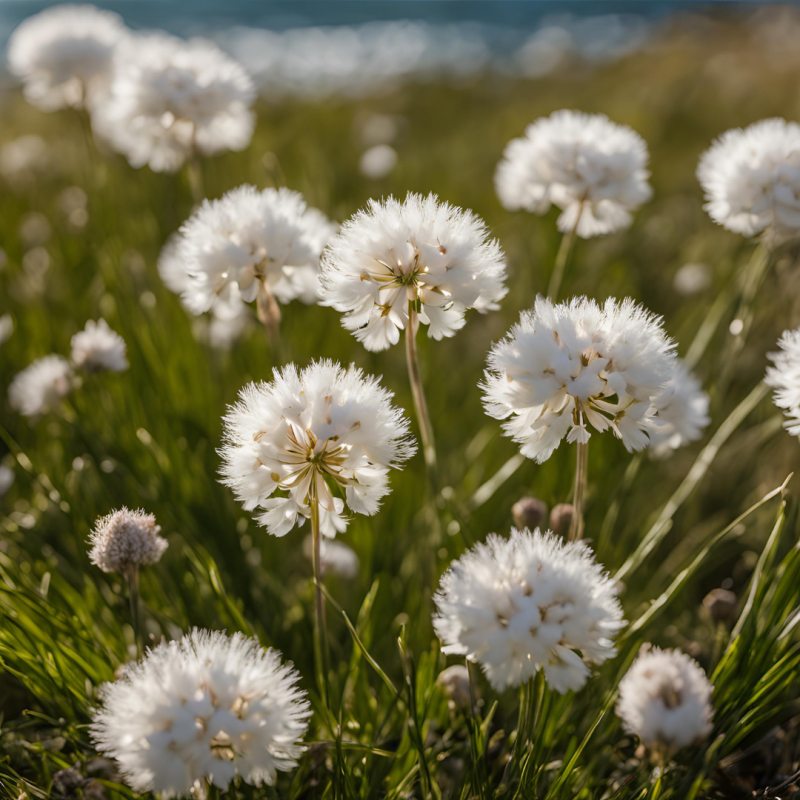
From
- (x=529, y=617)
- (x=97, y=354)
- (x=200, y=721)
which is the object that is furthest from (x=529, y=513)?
(x=97, y=354)

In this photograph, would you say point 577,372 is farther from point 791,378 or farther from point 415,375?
point 791,378

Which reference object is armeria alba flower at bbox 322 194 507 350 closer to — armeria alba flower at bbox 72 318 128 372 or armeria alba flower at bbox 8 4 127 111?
armeria alba flower at bbox 72 318 128 372

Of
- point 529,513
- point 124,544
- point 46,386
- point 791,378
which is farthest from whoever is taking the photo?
point 46,386

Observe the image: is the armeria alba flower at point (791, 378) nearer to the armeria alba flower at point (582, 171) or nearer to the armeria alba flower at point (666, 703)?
the armeria alba flower at point (666, 703)

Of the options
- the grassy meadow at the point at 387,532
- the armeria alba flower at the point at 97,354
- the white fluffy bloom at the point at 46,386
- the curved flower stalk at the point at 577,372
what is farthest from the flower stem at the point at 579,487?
the white fluffy bloom at the point at 46,386

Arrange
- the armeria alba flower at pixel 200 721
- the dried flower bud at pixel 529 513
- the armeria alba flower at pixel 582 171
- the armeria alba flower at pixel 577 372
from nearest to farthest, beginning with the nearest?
the armeria alba flower at pixel 200 721
the armeria alba flower at pixel 577 372
the dried flower bud at pixel 529 513
the armeria alba flower at pixel 582 171

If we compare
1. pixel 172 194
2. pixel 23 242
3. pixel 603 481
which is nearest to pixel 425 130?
pixel 23 242
